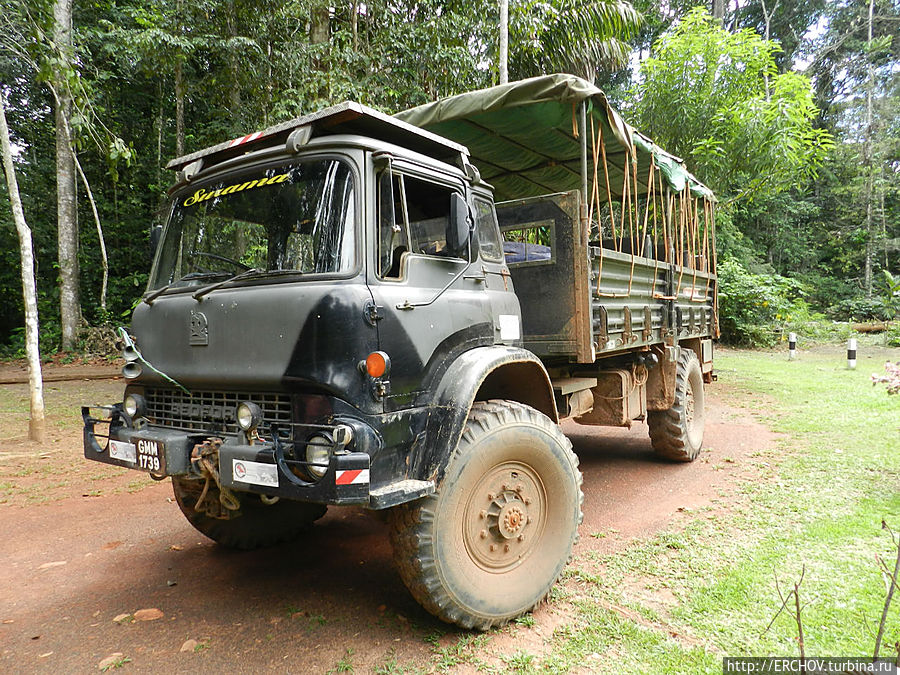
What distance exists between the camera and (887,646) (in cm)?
260

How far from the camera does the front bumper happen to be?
2410mm

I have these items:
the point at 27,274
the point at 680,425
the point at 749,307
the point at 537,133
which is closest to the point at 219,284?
the point at 537,133

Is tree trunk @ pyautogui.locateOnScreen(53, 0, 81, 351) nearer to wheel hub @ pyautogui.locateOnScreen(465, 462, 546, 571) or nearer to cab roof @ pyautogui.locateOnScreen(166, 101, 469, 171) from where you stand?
cab roof @ pyautogui.locateOnScreen(166, 101, 469, 171)

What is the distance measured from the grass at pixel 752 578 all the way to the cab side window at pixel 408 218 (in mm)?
2033

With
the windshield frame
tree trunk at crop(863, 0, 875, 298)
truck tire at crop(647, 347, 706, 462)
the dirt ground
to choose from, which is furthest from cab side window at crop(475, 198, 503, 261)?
tree trunk at crop(863, 0, 875, 298)

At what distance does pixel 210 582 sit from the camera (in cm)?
351

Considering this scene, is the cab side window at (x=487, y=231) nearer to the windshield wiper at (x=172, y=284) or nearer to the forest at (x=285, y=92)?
the windshield wiper at (x=172, y=284)

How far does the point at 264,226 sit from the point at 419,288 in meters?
0.88

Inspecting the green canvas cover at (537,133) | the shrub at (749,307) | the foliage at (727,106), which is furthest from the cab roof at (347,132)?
the shrub at (749,307)

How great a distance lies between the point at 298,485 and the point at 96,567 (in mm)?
2271

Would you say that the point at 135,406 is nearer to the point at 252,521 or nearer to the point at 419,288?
the point at 252,521

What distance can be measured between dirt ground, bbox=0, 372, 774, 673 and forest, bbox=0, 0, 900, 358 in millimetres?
2437

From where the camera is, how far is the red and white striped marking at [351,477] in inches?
94.2

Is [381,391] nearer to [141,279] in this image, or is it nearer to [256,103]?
[256,103]
